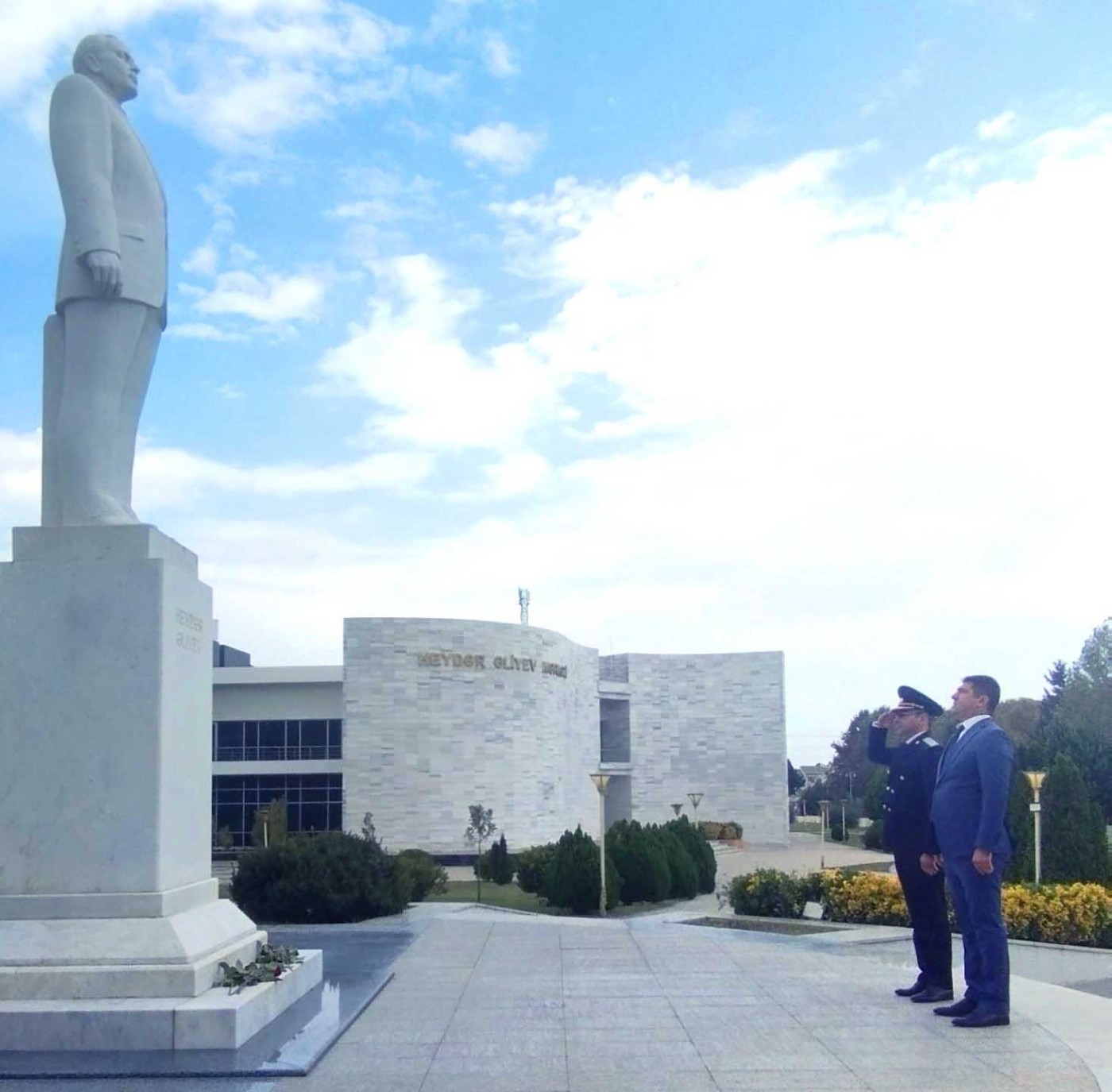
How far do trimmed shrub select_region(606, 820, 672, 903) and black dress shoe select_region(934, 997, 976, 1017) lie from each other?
18.3m

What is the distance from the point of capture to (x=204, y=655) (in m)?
8.00

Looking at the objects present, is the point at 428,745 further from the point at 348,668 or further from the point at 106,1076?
the point at 106,1076

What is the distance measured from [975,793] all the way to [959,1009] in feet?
3.80

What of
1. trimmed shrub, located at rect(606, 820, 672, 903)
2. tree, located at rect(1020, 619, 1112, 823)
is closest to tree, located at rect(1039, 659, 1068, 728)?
tree, located at rect(1020, 619, 1112, 823)

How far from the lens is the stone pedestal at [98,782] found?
660 cm

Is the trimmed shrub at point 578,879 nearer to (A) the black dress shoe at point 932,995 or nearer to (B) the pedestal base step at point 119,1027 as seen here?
(A) the black dress shoe at point 932,995

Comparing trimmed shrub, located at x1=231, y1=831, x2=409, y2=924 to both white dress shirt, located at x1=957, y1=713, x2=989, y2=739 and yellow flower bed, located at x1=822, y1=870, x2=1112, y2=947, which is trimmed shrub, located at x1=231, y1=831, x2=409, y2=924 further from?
white dress shirt, located at x1=957, y1=713, x2=989, y2=739

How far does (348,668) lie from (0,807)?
35871mm

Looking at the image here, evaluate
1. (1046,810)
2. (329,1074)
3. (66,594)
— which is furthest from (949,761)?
(1046,810)

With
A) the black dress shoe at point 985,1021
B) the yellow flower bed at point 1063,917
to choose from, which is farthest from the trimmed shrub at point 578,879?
the black dress shoe at point 985,1021

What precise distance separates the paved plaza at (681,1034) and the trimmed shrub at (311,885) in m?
4.23

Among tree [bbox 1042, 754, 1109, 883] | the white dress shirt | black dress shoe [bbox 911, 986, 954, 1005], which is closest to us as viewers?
the white dress shirt

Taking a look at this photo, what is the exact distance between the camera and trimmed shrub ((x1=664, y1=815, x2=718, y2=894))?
99.7ft

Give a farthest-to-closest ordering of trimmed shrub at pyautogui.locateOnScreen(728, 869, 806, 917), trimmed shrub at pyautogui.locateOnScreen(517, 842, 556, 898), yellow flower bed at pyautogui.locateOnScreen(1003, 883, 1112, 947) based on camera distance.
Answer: trimmed shrub at pyautogui.locateOnScreen(517, 842, 556, 898) → trimmed shrub at pyautogui.locateOnScreen(728, 869, 806, 917) → yellow flower bed at pyautogui.locateOnScreen(1003, 883, 1112, 947)
